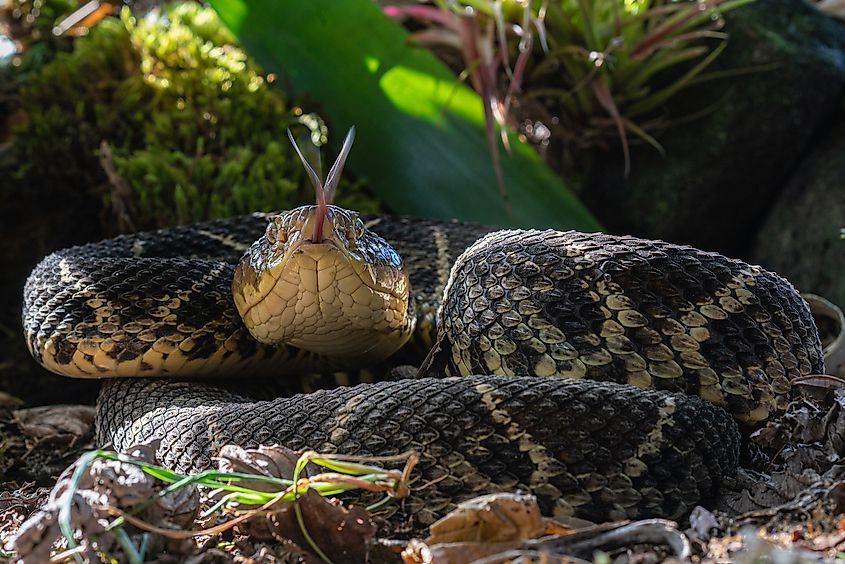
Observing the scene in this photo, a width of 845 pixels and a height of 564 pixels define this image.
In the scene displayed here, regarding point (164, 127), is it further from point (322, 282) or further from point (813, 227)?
point (813, 227)

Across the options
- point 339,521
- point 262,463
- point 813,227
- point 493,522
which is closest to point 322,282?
point 262,463

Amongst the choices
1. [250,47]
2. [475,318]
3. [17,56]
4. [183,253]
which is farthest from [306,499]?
[17,56]

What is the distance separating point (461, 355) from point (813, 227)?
8.85 feet

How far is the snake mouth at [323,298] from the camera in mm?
2127

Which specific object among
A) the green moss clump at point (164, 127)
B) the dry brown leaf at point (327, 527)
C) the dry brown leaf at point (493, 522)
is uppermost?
the green moss clump at point (164, 127)

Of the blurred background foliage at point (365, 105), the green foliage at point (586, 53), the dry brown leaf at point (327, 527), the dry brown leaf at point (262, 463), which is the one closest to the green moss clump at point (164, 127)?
the blurred background foliage at point (365, 105)

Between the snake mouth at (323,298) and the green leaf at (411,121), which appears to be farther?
the green leaf at (411,121)

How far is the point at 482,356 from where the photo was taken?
206cm

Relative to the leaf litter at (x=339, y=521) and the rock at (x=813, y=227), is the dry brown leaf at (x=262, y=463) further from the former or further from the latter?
the rock at (x=813, y=227)

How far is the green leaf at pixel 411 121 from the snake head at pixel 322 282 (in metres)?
1.47

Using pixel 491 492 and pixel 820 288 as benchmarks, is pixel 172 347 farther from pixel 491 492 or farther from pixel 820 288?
pixel 820 288

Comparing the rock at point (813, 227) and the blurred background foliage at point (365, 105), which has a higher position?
the blurred background foliage at point (365, 105)

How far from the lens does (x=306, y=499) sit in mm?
1499

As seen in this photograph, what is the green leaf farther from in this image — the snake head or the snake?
the snake head
